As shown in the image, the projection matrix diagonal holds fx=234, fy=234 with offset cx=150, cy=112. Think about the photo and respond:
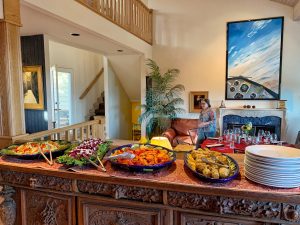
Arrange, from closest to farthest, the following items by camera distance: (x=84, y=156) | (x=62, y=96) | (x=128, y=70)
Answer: (x=84, y=156) → (x=128, y=70) → (x=62, y=96)

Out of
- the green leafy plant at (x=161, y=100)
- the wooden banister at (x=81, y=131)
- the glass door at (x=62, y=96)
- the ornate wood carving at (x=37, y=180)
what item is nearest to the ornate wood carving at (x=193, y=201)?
the ornate wood carving at (x=37, y=180)

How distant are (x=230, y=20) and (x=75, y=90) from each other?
483cm

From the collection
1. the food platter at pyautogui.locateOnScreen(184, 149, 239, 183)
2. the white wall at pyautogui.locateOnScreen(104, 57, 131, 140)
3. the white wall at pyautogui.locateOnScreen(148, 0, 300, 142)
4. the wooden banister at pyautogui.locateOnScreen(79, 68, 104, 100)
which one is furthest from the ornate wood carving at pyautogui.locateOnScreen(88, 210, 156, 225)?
the wooden banister at pyautogui.locateOnScreen(79, 68, 104, 100)

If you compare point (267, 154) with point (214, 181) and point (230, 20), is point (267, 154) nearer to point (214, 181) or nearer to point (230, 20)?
point (214, 181)

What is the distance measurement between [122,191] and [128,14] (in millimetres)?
4206

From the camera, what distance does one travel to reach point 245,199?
1.23 meters

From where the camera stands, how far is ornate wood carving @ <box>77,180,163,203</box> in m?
1.38

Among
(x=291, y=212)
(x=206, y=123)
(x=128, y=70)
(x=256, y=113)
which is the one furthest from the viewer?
(x=128, y=70)

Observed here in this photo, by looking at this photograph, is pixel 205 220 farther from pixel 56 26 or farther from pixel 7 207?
pixel 56 26

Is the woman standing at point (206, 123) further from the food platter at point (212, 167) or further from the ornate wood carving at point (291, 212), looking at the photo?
the ornate wood carving at point (291, 212)

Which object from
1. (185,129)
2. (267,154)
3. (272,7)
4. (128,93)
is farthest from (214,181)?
(128,93)

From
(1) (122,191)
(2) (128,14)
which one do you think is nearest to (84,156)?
(1) (122,191)

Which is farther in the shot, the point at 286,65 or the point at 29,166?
the point at 286,65

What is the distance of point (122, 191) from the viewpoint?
1.44 m
